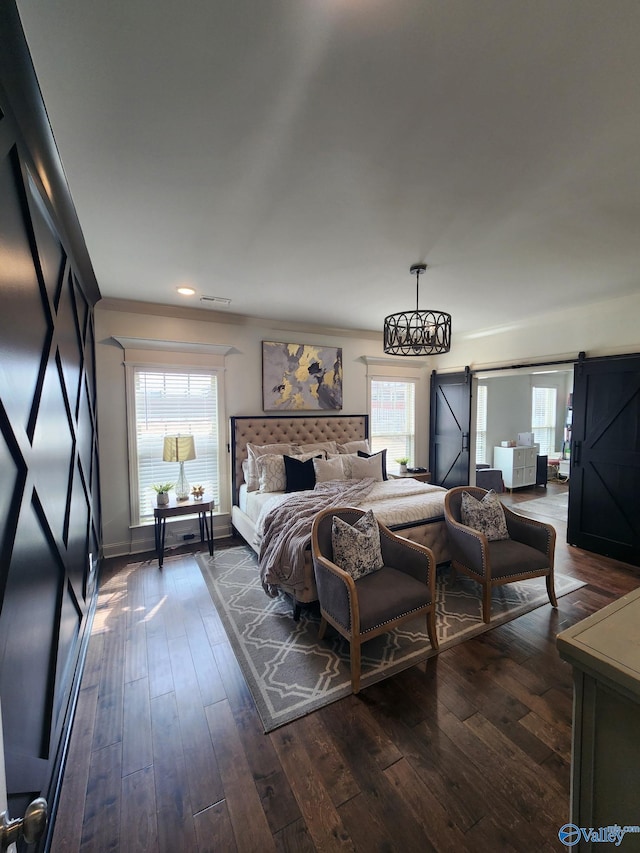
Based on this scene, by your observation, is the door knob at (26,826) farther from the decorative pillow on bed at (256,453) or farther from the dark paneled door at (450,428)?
the dark paneled door at (450,428)

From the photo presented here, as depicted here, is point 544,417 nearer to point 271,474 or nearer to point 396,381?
point 396,381

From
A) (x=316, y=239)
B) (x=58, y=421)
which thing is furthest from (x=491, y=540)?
(x=58, y=421)

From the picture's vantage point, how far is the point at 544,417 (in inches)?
330

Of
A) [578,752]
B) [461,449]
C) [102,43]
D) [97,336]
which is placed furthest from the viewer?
[461,449]

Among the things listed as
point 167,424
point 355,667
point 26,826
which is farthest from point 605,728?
point 167,424

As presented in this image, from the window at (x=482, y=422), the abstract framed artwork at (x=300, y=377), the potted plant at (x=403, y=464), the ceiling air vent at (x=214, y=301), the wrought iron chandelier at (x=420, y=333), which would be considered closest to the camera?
the wrought iron chandelier at (x=420, y=333)

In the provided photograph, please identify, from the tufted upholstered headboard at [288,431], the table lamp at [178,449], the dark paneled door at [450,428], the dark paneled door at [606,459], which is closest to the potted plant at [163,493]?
the table lamp at [178,449]

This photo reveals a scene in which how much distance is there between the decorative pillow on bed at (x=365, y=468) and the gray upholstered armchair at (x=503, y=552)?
1.23 metres

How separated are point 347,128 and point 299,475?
3.13 meters

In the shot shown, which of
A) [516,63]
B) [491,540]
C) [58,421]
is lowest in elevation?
[491,540]

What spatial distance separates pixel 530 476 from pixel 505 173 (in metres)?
6.93

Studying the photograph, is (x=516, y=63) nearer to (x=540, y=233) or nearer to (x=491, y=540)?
(x=540, y=233)

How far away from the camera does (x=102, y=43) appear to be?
117 centimetres

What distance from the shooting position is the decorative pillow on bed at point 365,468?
4.29 m
